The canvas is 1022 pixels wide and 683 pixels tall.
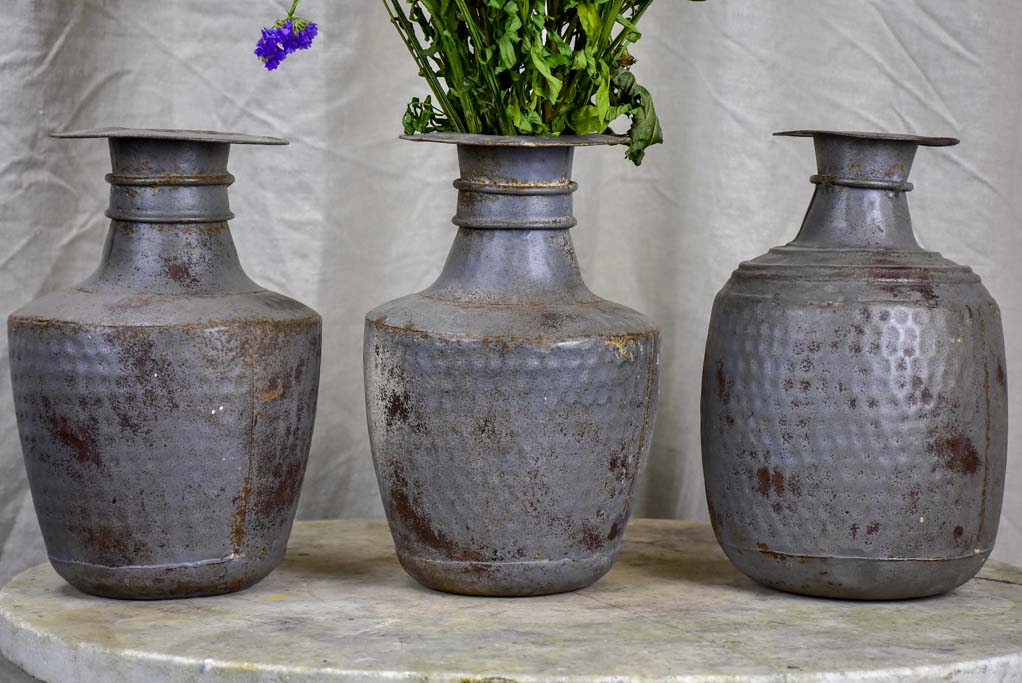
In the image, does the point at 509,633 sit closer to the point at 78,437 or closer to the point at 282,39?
the point at 78,437

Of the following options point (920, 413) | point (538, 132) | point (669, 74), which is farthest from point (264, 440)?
point (669, 74)

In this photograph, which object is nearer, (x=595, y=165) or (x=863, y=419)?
(x=863, y=419)

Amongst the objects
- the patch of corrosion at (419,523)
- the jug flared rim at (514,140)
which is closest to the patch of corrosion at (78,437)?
the patch of corrosion at (419,523)

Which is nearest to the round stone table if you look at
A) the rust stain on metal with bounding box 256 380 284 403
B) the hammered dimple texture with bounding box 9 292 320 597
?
the hammered dimple texture with bounding box 9 292 320 597

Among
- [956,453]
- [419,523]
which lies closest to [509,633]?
[419,523]

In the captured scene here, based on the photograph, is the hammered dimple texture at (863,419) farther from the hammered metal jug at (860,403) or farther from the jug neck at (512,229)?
the jug neck at (512,229)

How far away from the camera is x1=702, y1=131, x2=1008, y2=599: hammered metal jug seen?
3.29 ft

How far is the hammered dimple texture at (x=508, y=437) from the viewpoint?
0.98 m

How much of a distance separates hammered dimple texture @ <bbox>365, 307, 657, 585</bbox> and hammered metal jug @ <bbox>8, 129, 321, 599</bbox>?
0.29 feet

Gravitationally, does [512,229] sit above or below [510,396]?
above

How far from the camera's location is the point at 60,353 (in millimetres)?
988

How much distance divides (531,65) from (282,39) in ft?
0.59

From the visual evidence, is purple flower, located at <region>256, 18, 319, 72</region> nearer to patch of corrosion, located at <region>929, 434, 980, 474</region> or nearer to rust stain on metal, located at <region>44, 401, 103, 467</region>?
rust stain on metal, located at <region>44, 401, 103, 467</region>

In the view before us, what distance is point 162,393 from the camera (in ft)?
3.23
